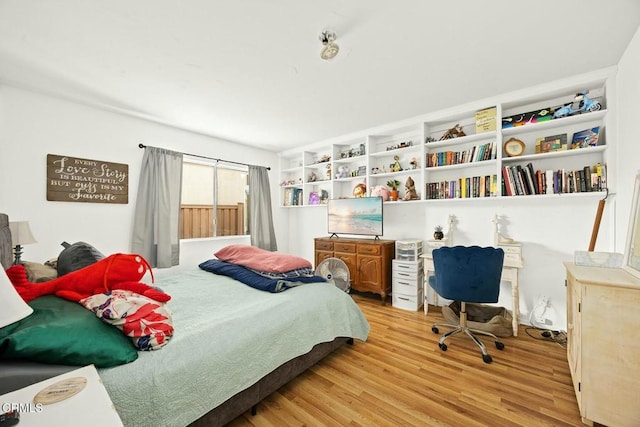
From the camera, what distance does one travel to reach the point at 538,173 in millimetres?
2510

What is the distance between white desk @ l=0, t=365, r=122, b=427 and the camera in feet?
1.94

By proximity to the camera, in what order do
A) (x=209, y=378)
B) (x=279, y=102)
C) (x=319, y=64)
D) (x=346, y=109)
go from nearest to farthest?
(x=209, y=378)
(x=319, y=64)
(x=279, y=102)
(x=346, y=109)

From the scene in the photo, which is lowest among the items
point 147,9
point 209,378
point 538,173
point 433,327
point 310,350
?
point 433,327

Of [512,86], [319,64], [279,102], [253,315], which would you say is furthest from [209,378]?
[512,86]

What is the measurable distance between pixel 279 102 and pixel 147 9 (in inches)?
54.9

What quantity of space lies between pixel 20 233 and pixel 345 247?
131 inches

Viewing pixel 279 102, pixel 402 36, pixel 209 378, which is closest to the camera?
pixel 209 378

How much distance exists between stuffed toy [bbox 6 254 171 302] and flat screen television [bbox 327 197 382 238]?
8.80ft

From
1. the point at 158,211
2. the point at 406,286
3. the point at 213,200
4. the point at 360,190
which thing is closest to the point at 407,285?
the point at 406,286

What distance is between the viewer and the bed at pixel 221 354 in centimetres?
99

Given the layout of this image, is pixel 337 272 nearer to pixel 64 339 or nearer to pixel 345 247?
pixel 345 247

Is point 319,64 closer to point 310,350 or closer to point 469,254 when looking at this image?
point 469,254

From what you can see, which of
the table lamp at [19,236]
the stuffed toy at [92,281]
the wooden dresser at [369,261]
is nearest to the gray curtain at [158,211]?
the table lamp at [19,236]

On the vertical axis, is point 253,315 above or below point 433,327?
above
